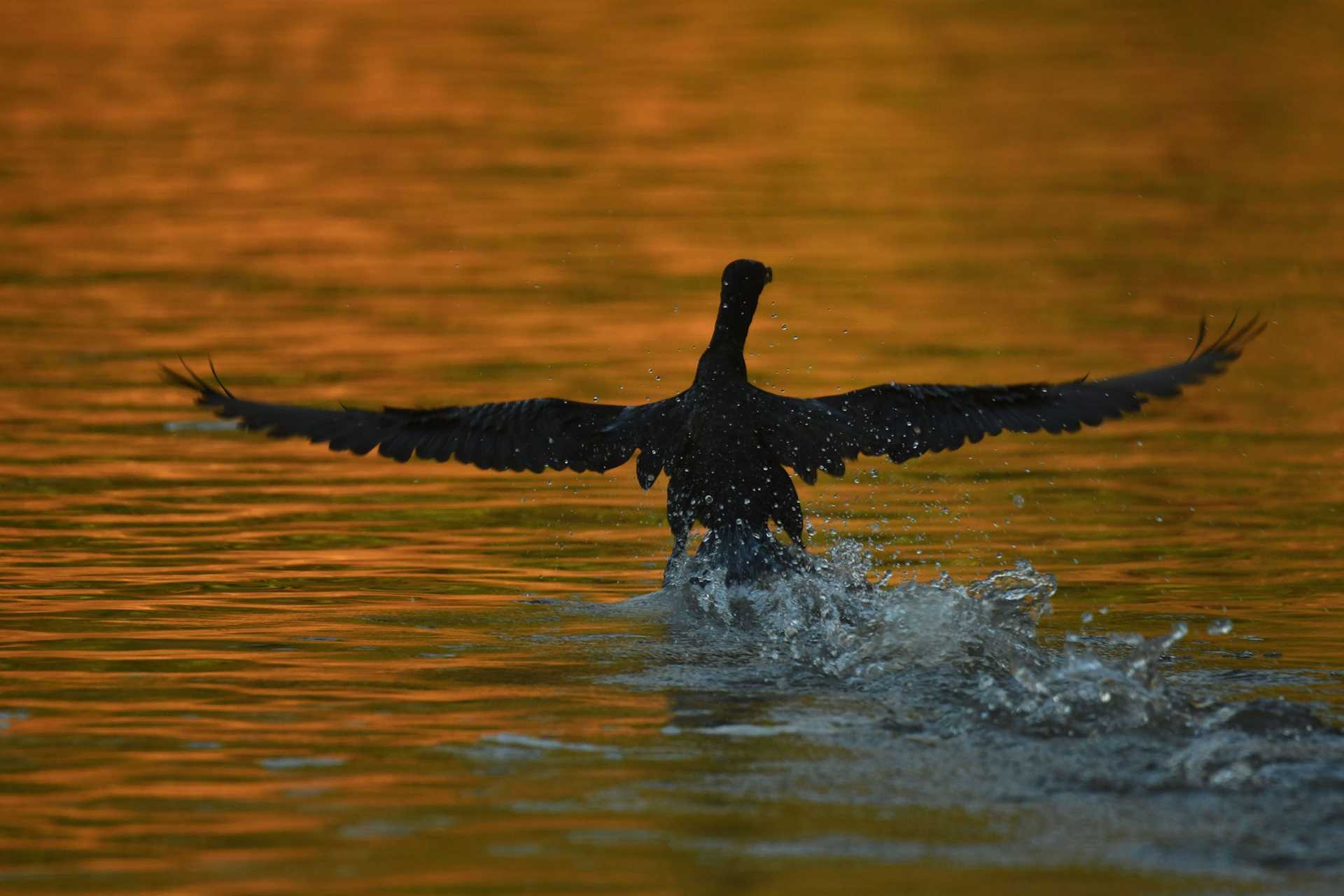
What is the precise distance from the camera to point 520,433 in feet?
30.8

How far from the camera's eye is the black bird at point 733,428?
9.20 metres

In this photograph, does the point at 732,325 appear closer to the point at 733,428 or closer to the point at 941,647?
the point at 733,428

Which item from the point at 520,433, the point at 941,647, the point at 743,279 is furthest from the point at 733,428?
the point at 941,647

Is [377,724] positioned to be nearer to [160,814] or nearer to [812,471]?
[160,814]

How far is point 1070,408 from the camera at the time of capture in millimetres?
9477

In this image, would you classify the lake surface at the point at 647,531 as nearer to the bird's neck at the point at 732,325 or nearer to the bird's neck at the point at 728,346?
the bird's neck at the point at 728,346

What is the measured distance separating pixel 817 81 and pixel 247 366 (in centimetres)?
1904

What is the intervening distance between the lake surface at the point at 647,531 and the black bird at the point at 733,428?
51 cm

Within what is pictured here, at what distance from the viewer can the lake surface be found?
5.88m

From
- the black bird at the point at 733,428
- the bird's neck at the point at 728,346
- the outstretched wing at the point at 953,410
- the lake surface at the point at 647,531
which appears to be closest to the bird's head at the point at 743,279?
the bird's neck at the point at 728,346

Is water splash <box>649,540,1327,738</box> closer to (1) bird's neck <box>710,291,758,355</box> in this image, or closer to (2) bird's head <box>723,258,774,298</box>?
(1) bird's neck <box>710,291,758,355</box>

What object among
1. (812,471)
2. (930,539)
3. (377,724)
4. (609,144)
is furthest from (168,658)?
(609,144)

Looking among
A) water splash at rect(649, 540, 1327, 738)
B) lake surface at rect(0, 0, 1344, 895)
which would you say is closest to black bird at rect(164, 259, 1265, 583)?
water splash at rect(649, 540, 1327, 738)

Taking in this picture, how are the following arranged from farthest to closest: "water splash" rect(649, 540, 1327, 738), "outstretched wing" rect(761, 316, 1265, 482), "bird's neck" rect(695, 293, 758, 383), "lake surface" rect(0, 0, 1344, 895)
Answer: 1. "bird's neck" rect(695, 293, 758, 383)
2. "outstretched wing" rect(761, 316, 1265, 482)
3. "water splash" rect(649, 540, 1327, 738)
4. "lake surface" rect(0, 0, 1344, 895)
